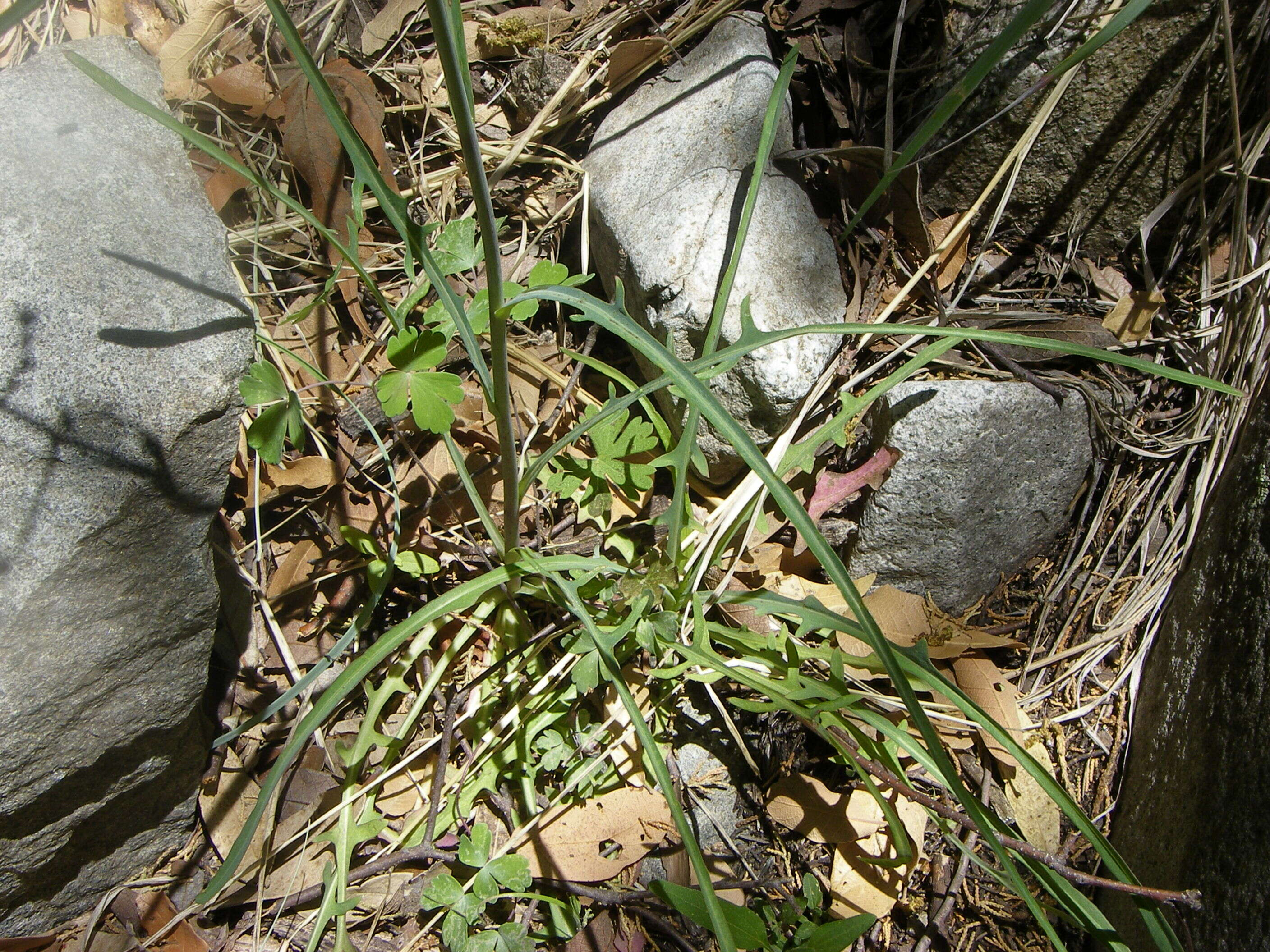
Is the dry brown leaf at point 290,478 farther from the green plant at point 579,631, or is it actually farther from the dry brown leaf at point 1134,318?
the dry brown leaf at point 1134,318

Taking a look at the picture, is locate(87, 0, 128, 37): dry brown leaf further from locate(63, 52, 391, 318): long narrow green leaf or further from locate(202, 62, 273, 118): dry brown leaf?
locate(63, 52, 391, 318): long narrow green leaf

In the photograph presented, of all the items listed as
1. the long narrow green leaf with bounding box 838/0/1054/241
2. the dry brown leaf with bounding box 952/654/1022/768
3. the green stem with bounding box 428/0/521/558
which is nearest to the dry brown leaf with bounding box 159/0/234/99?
the green stem with bounding box 428/0/521/558

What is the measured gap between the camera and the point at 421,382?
1449mm

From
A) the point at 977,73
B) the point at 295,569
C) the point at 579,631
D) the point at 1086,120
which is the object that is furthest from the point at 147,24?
the point at 1086,120

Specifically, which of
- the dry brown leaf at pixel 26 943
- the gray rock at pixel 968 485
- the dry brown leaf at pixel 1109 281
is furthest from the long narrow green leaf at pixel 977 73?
the dry brown leaf at pixel 26 943

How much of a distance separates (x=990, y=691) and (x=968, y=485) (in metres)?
0.48

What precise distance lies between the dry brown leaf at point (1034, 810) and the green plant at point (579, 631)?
11 cm

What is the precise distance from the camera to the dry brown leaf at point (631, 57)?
2.05 m

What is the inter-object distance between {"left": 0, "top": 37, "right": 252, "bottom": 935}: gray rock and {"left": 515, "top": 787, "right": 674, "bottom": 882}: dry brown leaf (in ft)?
2.54

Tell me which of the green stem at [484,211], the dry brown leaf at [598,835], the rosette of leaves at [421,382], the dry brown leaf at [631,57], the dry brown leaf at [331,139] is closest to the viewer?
the green stem at [484,211]

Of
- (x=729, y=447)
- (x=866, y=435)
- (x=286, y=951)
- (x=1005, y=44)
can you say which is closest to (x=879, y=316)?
(x=866, y=435)

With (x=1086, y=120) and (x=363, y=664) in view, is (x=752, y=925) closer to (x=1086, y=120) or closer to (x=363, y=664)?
(x=363, y=664)

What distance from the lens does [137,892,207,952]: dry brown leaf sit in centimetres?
164

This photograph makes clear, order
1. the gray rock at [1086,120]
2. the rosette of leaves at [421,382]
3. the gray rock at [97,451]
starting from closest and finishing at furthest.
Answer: the gray rock at [97,451]
the rosette of leaves at [421,382]
the gray rock at [1086,120]
